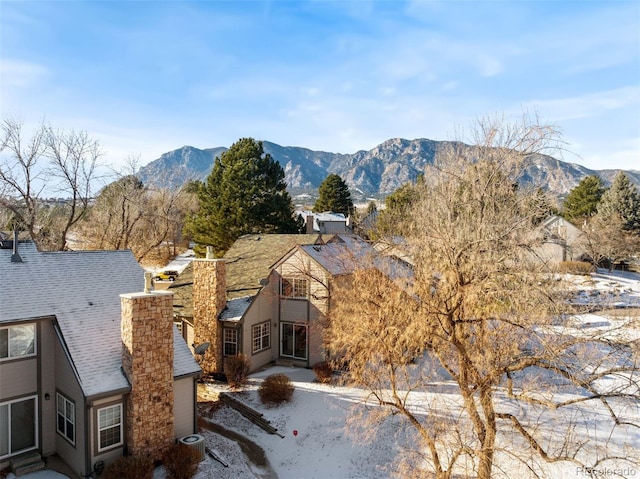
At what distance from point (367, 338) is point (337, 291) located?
7134mm

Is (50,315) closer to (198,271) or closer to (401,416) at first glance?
(198,271)

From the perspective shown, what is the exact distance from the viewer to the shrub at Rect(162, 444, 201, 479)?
12.7 meters

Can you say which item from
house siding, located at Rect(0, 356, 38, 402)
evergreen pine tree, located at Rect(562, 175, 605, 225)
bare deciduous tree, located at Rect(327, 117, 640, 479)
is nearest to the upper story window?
bare deciduous tree, located at Rect(327, 117, 640, 479)

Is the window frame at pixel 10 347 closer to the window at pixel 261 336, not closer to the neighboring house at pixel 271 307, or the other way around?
the neighboring house at pixel 271 307

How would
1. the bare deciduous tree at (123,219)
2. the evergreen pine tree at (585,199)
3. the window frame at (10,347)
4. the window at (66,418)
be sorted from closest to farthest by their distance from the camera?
the window frame at (10,347) < the window at (66,418) < the bare deciduous tree at (123,219) < the evergreen pine tree at (585,199)

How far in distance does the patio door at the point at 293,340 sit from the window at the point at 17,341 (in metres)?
12.6

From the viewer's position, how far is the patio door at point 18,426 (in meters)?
12.6

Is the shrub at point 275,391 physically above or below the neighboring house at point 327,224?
below

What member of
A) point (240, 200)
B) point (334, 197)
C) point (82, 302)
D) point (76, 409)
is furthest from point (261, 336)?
point (334, 197)

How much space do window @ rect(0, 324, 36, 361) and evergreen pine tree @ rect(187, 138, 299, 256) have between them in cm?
2723

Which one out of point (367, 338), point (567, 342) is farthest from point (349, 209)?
point (567, 342)

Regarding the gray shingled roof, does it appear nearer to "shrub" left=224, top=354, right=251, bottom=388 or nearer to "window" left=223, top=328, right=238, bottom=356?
"shrub" left=224, top=354, right=251, bottom=388

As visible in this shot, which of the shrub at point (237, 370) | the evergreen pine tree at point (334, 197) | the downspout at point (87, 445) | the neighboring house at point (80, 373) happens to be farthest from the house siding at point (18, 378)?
the evergreen pine tree at point (334, 197)

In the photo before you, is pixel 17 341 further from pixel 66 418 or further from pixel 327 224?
pixel 327 224
